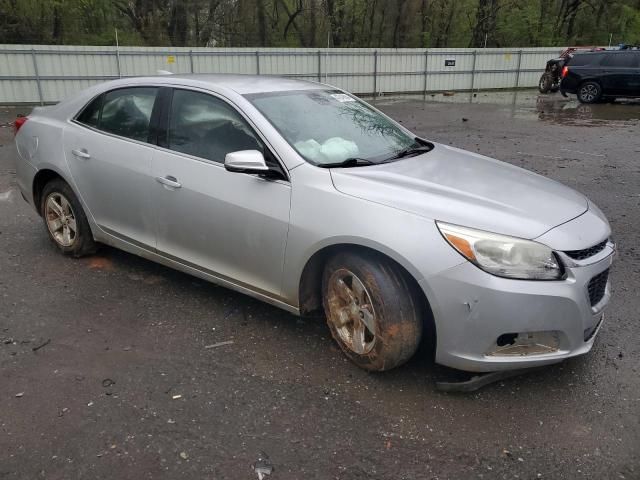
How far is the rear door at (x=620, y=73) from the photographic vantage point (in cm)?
1870

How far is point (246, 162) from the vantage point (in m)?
3.29

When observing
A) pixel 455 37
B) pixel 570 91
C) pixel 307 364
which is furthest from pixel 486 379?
pixel 455 37

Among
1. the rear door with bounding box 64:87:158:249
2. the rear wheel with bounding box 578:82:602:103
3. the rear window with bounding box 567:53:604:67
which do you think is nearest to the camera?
the rear door with bounding box 64:87:158:249

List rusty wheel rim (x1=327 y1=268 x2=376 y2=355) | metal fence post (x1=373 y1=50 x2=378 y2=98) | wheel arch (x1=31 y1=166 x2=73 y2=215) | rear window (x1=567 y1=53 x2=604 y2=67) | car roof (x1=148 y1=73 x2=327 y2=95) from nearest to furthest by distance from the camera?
rusty wheel rim (x1=327 y1=268 x2=376 y2=355)
car roof (x1=148 y1=73 x2=327 y2=95)
wheel arch (x1=31 y1=166 x2=73 y2=215)
rear window (x1=567 y1=53 x2=604 y2=67)
metal fence post (x1=373 y1=50 x2=378 y2=98)

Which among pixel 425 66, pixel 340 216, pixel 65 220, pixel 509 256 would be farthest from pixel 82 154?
pixel 425 66

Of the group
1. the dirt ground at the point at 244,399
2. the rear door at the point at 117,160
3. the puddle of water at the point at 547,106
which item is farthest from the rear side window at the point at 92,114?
the puddle of water at the point at 547,106

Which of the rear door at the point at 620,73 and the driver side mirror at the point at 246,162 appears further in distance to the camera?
the rear door at the point at 620,73

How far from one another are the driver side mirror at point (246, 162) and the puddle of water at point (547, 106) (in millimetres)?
13648

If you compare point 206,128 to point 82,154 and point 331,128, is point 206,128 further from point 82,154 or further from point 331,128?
point 82,154

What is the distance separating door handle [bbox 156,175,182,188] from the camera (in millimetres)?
3785

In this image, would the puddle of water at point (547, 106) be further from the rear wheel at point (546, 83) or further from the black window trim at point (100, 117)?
the black window trim at point (100, 117)

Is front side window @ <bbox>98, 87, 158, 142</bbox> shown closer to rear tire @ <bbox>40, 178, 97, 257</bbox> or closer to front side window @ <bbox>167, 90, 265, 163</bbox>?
front side window @ <bbox>167, 90, 265, 163</bbox>

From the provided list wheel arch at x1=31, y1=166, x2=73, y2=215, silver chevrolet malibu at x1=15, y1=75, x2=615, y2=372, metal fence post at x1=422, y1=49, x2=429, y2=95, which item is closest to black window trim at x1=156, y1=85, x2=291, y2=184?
silver chevrolet malibu at x1=15, y1=75, x2=615, y2=372

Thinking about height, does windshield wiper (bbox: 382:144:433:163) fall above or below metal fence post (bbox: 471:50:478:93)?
above
